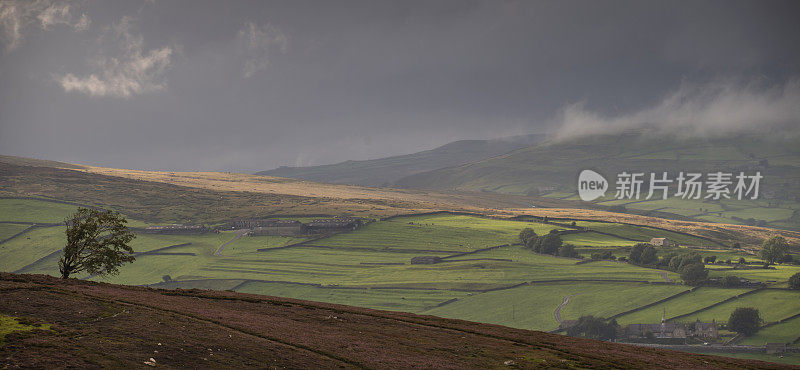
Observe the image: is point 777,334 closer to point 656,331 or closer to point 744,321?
point 744,321

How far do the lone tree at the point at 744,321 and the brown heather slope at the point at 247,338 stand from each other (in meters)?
107

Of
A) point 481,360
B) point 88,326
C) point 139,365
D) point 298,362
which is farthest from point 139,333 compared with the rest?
point 481,360

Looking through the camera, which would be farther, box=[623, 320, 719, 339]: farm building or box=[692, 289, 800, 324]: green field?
box=[692, 289, 800, 324]: green field

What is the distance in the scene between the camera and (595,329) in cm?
15538

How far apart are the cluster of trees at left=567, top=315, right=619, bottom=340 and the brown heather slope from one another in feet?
308

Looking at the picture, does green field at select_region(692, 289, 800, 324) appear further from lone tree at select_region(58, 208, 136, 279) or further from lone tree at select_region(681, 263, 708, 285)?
lone tree at select_region(58, 208, 136, 279)

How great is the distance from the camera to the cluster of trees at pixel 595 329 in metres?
155

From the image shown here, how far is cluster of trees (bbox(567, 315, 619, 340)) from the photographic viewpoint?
154875 millimetres

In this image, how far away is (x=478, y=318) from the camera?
168 m

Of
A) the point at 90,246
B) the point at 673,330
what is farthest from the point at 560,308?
the point at 90,246

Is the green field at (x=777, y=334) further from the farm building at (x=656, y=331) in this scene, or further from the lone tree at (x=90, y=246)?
the lone tree at (x=90, y=246)

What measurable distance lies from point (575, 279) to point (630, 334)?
3686 cm

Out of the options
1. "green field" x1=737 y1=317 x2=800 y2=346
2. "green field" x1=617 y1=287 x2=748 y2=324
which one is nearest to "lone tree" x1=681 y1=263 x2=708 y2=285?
"green field" x1=617 y1=287 x2=748 y2=324

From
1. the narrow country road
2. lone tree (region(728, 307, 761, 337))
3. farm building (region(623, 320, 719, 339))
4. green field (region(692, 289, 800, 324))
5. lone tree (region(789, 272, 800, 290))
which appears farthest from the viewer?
lone tree (region(789, 272, 800, 290))
